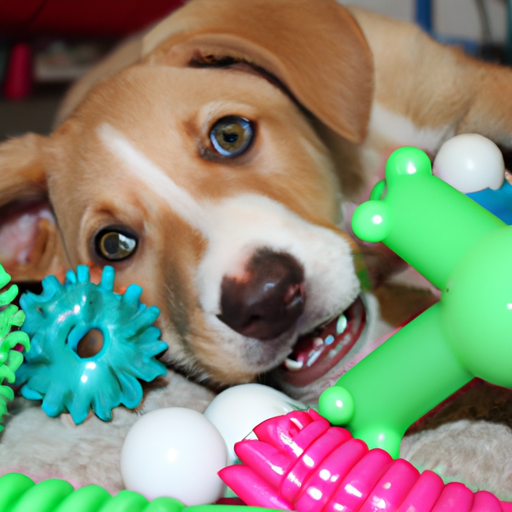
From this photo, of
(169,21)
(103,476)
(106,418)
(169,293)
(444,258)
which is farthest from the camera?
(169,21)

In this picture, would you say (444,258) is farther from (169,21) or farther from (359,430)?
(169,21)

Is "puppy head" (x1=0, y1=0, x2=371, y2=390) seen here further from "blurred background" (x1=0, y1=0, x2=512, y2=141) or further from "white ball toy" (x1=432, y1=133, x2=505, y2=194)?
"blurred background" (x1=0, y1=0, x2=512, y2=141)

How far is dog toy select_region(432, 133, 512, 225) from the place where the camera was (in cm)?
142

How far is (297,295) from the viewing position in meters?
1.36

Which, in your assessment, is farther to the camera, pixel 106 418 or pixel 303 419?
pixel 106 418

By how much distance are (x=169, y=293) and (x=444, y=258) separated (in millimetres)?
820

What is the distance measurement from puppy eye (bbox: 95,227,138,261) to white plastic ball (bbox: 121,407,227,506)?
692 mm

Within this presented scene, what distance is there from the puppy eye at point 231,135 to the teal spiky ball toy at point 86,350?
19.5 inches

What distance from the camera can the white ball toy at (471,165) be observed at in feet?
4.67

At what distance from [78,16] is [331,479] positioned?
125 inches

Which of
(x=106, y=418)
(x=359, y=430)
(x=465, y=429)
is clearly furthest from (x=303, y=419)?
(x=106, y=418)

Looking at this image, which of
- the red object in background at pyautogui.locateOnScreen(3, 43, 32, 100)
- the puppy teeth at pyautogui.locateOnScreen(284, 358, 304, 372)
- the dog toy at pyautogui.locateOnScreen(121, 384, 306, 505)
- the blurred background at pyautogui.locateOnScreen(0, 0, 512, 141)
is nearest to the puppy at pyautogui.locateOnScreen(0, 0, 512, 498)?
the puppy teeth at pyautogui.locateOnScreen(284, 358, 304, 372)

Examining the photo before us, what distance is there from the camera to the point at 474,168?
1.42 m

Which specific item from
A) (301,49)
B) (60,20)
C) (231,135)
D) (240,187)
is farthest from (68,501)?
(60,20)
